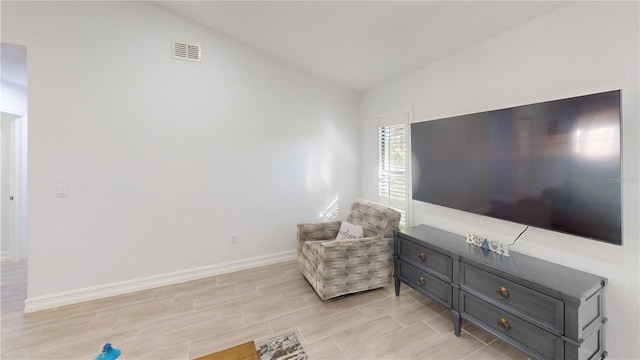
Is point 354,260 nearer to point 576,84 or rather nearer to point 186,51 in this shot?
point 576,84

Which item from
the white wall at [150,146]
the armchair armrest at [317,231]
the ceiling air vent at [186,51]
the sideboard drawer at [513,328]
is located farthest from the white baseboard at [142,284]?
the ceiling air vent at [186,51]

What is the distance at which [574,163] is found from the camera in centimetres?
161

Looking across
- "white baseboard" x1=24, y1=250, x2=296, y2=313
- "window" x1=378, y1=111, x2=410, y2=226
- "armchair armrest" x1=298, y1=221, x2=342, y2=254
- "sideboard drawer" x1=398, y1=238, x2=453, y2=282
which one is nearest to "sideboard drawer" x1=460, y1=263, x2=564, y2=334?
"sideboard drawer" x1=398, y1=238, x2=453, y2=282

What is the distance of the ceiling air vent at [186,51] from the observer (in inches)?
113

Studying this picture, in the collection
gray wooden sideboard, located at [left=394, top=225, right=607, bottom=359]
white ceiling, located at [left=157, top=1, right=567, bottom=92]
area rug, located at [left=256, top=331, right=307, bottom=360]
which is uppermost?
white ceiling, located at [left=157, top=1, right=567, bottom=92]

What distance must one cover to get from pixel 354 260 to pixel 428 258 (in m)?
0.70

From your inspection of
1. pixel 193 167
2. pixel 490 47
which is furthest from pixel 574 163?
pixel 193 167

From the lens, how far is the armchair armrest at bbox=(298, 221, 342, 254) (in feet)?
10.2

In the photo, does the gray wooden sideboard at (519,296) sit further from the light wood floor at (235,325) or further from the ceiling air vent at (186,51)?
the ceiling air vent at (186,51)

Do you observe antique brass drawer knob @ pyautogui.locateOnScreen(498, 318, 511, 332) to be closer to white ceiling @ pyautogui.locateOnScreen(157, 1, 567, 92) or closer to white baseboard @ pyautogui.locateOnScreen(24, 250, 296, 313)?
white ceiling @ pyautogui.locateOnScreen(157, 1, 567, 92)

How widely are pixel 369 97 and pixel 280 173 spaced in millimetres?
1825

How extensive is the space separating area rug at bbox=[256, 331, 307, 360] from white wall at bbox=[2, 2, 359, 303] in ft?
4.86

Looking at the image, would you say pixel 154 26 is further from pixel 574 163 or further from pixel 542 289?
pixel 542 289

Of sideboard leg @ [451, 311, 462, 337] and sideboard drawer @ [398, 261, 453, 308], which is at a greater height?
sideboard drawer @ [398, 261, 453, 308]
